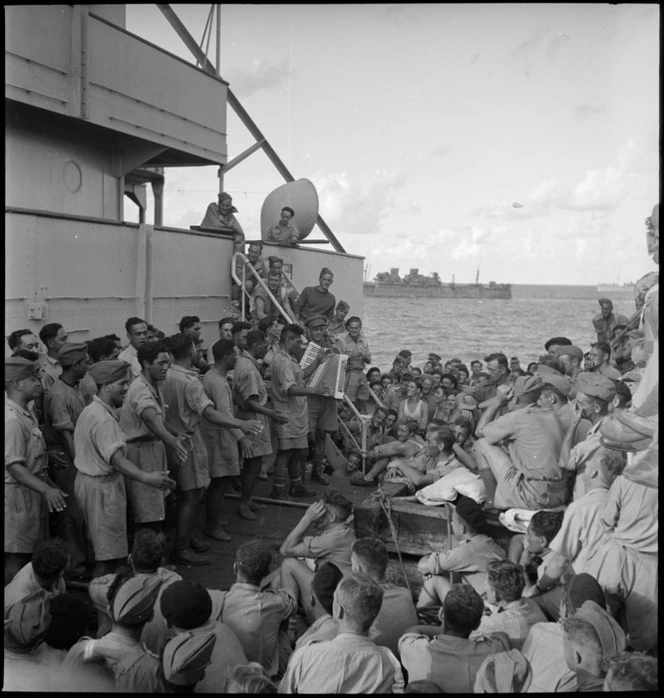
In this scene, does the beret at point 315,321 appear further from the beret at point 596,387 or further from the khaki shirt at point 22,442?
the khaki shirt at point 22,442

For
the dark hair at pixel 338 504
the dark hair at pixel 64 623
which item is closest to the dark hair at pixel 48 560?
the dark hair at pixel 64 623

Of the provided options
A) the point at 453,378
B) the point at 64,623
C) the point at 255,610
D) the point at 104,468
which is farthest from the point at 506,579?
the point at 453,378

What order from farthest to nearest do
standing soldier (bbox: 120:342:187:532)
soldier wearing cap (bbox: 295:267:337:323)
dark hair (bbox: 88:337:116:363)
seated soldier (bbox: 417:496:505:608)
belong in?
soldier wearing cap (bbox: 295:267:337:323) < dark hair (bbox: 88:337:116:363) < standing soldier (bbox: 120:342:187:532) < seated soldier (bbox: 417:496:505:608)

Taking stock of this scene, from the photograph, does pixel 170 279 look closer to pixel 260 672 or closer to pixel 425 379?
pixel 425 379

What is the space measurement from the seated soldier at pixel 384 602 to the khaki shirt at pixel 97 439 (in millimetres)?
1844

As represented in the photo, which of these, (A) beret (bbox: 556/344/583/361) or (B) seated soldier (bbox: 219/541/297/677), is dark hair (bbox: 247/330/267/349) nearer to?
(B) seated soldier (bbox: 219/541/297/677)

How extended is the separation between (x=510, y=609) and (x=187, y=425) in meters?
3.13

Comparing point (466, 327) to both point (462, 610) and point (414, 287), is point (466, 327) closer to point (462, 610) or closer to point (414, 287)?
point (414, 287)

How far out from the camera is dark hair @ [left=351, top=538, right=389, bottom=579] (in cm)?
452

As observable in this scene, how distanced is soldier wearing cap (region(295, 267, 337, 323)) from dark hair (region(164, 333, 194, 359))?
513 cm

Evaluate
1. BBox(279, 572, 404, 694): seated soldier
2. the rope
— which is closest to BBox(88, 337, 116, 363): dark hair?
the rope

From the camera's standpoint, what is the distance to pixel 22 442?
5.09 metres

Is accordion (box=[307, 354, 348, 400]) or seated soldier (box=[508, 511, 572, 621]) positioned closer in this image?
seated soldier (box=[508, 511, 572, 621])

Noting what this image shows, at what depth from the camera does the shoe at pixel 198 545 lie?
258 inches
